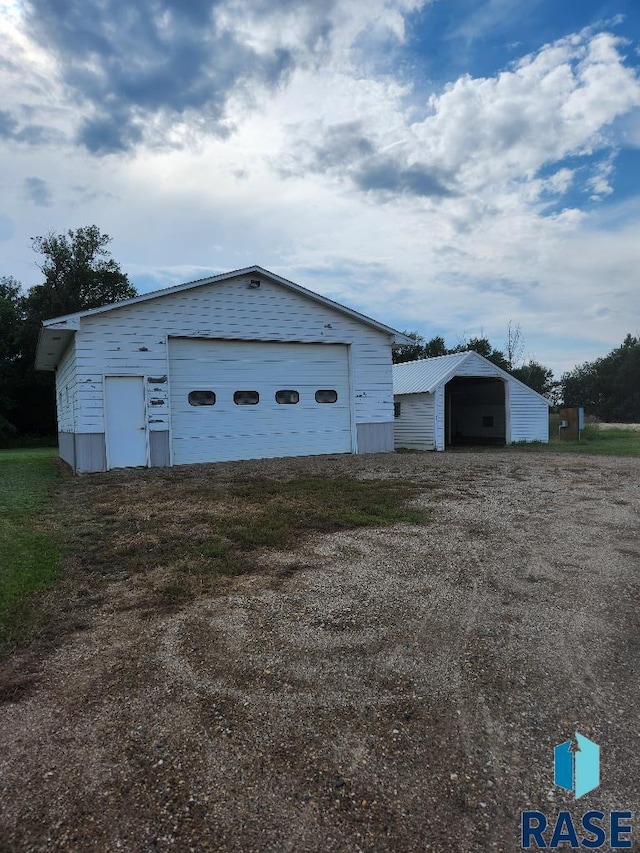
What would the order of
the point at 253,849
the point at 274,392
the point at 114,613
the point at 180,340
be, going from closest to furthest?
the point at 253,849 < the point at 114,613 < the point at 180,340 < the point at 274,392

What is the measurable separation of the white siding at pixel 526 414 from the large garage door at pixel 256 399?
817 centimetres

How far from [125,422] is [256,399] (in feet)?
10.9

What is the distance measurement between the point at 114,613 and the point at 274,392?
420 inches

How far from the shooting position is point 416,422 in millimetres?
19297

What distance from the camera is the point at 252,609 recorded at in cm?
400

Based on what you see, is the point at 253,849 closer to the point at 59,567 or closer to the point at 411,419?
the point at 59,567

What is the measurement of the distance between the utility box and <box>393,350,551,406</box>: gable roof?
7.23 feet

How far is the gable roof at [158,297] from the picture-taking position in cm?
1200

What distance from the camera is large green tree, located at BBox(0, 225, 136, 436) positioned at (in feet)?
99.0

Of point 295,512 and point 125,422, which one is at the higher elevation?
point 125,422

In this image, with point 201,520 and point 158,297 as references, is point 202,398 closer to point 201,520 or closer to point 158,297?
point 158,297

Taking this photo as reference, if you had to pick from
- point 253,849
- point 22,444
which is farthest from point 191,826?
point 22,444

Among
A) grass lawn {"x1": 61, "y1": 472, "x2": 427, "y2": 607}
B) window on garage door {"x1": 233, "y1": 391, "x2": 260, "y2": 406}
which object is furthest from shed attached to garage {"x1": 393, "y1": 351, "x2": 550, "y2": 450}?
grass lawn {"x1": 61, "y1": 472, "x2": 427, "y2": 607}

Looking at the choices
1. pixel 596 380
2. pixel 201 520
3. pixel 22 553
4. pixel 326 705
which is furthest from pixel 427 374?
pixel 596 380
